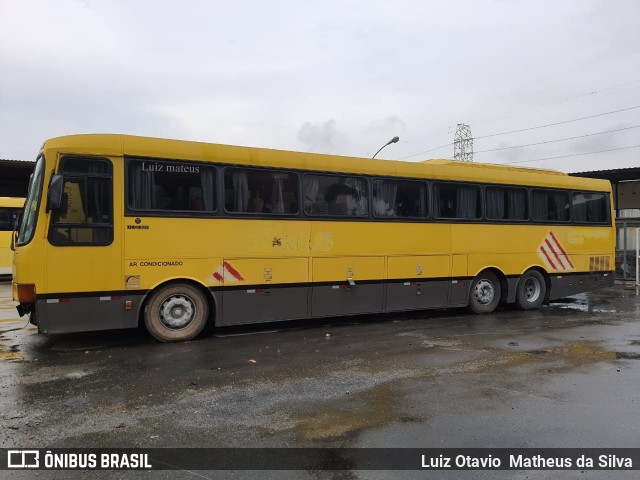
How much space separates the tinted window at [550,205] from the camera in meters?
12.2

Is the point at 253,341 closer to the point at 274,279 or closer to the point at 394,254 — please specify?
the point at 274,279

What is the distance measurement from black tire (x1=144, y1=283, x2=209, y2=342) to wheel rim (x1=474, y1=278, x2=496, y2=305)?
6520mm

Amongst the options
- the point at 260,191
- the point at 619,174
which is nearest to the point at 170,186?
the point at 260,191

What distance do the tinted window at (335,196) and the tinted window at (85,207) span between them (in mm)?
3512

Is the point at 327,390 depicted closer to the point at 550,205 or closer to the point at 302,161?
the point at 302,161

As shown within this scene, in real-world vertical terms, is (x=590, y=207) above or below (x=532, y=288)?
above

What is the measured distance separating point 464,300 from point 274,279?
4.85 m

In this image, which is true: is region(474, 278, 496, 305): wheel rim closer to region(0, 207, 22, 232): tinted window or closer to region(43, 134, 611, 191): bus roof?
region(43, 134, 611, 191): bus roof

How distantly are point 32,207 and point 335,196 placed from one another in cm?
522

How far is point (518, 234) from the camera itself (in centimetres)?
1194

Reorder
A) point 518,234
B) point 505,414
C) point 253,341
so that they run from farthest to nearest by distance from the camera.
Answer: point 518,234, point 253,341, point 505,414

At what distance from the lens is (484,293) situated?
11.7 meters

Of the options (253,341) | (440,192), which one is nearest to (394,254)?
(440,192)

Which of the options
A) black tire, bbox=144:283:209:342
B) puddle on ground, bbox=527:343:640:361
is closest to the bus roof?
black tire, bbox=144:283:209:342
